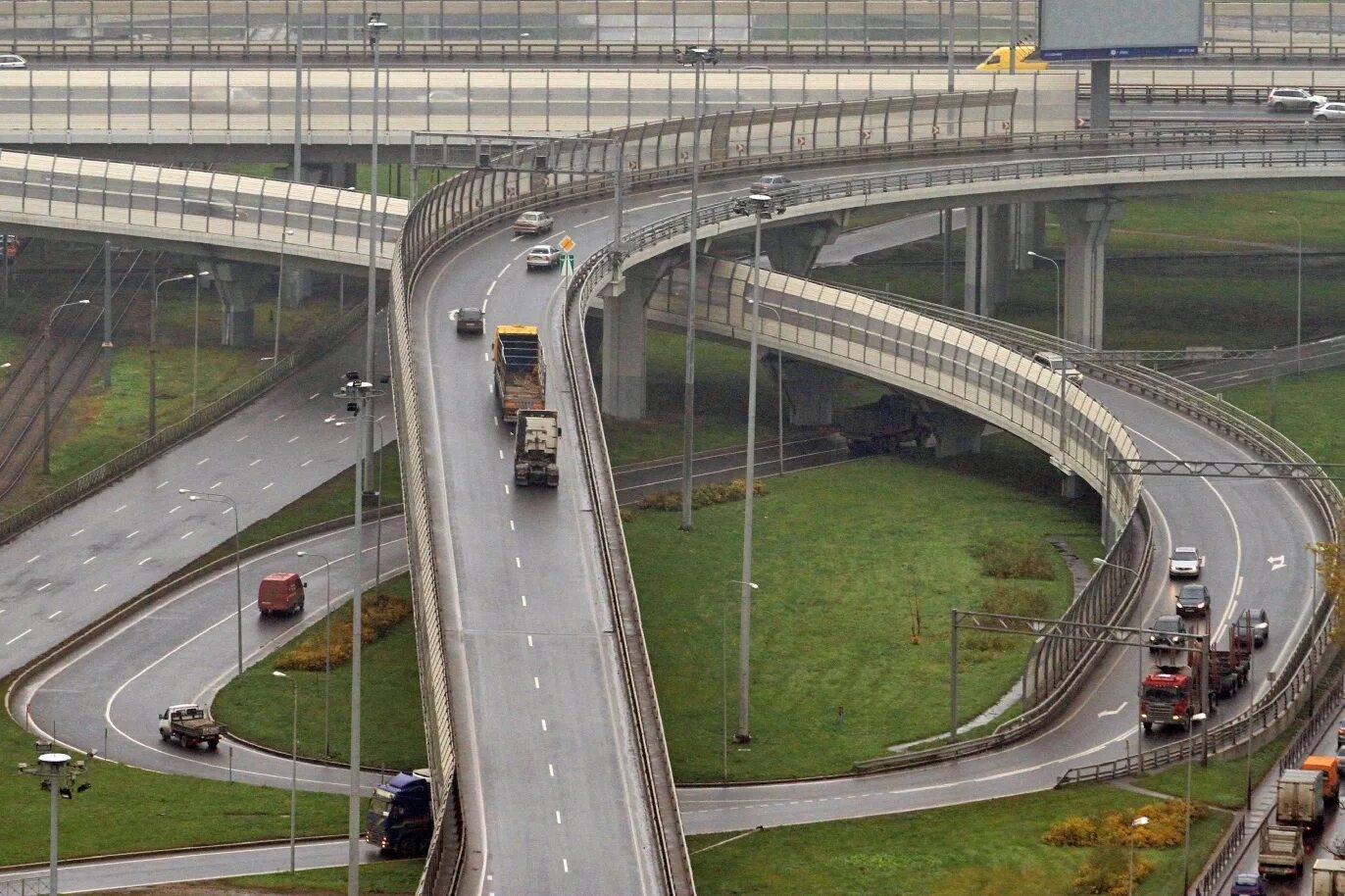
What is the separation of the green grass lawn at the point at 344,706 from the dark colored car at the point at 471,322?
18968 millimetres

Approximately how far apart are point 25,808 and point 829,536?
1960 inches

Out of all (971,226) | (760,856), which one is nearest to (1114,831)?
(760,856)

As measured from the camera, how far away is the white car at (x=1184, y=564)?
14100cm

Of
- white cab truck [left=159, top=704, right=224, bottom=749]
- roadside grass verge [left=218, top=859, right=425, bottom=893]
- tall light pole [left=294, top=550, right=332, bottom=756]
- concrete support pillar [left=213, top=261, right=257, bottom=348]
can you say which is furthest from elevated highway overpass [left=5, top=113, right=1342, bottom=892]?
white cab truck [left=159, top=704, right=224, bottom=749]

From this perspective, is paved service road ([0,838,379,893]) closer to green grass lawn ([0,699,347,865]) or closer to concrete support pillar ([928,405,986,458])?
green grass lawn ([0,699,347,865])

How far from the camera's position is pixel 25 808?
384 feet

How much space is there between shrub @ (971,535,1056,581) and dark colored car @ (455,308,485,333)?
2723cm

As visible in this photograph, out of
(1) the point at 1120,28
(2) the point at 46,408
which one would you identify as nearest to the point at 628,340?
(2) the point at 46,408

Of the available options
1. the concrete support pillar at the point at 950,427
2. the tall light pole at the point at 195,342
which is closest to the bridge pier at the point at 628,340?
the concrete support pillar at the point at 950,427

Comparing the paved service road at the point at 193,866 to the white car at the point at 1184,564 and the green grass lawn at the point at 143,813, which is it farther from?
the white car at the point at 1184,564

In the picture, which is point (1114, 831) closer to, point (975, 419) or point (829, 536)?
point (829, 536)

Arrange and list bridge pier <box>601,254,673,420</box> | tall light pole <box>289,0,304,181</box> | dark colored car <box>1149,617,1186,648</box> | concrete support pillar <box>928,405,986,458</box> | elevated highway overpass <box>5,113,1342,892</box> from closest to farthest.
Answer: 1. elevated highway overpass <box>5,113,1342,892</box>
2. dark colored car <box>1149,617,1186,648</box>
3. concrete support pillar <box>928,405,986,458</box>
4. bridge pier <box>601,254,673,420</box>
5. tall light pole <box>289,0,304,181</box>

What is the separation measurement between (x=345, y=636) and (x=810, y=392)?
44243 mm

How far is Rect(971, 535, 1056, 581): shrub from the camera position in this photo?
5773 inches
